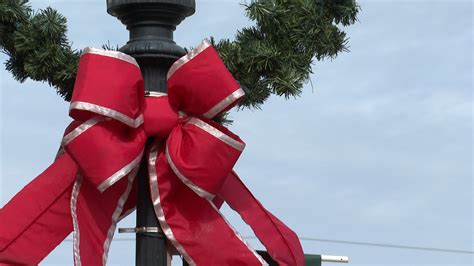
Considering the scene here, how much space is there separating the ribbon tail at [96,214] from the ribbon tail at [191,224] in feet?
0.27

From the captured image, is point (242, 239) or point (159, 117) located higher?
point (159, 117)

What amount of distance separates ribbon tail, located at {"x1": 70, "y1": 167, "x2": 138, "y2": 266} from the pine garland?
0.48 m

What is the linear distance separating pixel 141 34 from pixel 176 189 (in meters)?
0.44

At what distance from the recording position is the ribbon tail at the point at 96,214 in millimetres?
2289

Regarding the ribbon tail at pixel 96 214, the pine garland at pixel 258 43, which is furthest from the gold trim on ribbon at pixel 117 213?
the pine garland at pixel 258 43

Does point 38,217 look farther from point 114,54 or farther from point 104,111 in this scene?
point 114,54

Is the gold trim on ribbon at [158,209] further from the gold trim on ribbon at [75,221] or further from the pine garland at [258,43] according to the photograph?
the pine garland at [258,43]

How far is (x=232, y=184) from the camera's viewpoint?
2523 mm

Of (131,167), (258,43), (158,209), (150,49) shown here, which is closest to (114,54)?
(150,49)

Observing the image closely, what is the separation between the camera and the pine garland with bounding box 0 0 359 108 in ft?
8.46

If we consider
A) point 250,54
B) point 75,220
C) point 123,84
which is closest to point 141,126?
point 123,84

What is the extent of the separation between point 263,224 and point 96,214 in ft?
1.66

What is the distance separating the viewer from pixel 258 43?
8.47ft

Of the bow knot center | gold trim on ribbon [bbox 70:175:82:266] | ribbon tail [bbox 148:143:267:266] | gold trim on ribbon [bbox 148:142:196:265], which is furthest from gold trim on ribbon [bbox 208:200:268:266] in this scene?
gold trim on ribbon [bbox 70:175:82:266]
